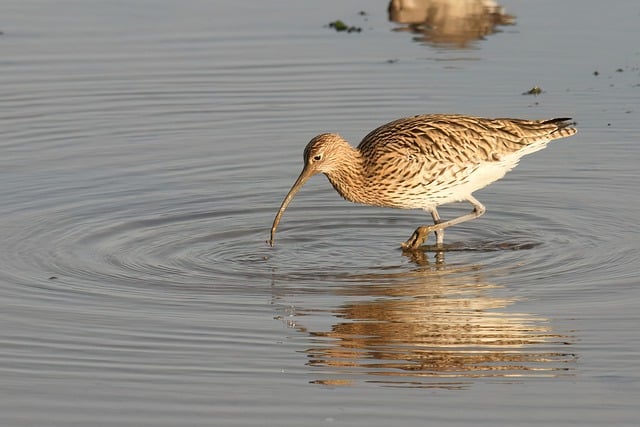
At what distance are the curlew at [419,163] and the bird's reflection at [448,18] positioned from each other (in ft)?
19.2

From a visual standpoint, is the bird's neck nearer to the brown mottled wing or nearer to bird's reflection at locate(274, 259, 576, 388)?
the brown mottled wing

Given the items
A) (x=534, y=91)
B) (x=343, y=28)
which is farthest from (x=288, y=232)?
(x=343, y=28)

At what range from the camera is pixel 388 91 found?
15000 millimetres

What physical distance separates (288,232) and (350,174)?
0.73m

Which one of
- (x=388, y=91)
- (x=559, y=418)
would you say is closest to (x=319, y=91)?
(x=388, y=91)

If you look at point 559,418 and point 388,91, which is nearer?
point 559,418

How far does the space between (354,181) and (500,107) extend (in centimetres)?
354

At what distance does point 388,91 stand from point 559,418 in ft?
26.6

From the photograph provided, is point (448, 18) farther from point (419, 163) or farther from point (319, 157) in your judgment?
point (319, 157)

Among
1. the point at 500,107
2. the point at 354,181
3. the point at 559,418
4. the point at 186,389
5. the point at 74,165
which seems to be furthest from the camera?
the point at 500,107

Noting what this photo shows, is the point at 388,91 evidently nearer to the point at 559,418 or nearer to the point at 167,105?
the point at 167,105

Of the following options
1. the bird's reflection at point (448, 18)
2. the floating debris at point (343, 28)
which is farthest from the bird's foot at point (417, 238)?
the floating debris at point (343, 28)

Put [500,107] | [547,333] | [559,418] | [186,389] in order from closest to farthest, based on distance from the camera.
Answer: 1. [559,418]
2. [186,389]
3. [547,333]
4. [500,107]

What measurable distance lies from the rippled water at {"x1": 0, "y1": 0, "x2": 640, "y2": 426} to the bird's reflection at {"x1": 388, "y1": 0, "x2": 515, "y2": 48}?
208mm
